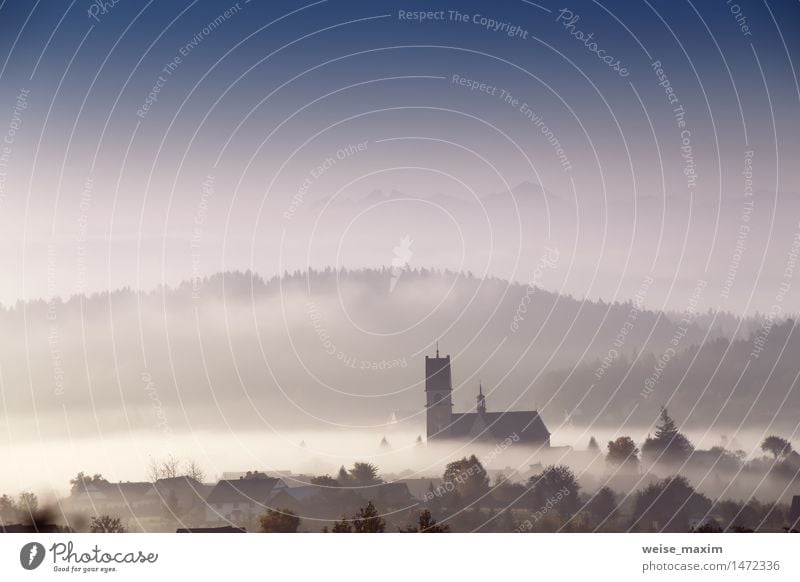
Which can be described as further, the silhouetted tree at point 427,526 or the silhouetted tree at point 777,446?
the silhouetted tree at point 427,526

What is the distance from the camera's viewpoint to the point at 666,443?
57.1 ft

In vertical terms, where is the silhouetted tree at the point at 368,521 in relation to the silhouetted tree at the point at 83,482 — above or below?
below

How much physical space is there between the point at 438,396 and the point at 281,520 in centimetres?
339

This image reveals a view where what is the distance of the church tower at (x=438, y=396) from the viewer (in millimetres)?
18297

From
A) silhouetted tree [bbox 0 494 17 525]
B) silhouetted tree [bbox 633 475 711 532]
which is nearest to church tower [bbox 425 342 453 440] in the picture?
silhouetted tree [bbox 633 475 711 532]

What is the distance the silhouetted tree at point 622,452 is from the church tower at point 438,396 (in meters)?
2.79

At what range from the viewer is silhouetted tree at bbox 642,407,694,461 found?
56.3 feet

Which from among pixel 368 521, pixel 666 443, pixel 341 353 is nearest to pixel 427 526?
pixel 368 521

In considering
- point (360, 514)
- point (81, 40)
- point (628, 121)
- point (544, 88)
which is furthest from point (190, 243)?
point (628, 121)

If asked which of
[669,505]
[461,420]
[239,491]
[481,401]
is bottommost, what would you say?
[669,505]

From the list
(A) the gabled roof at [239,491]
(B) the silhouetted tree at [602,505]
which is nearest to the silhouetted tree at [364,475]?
(A) the gabled roof at [239,491]
